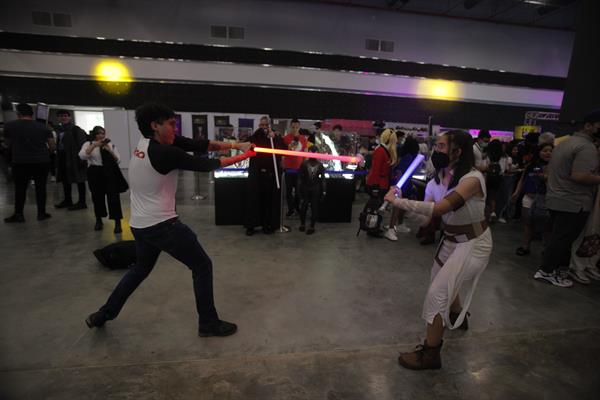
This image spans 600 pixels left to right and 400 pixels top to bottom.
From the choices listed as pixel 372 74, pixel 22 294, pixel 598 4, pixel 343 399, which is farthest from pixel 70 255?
pixel 372 74

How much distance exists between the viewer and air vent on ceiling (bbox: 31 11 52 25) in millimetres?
11789

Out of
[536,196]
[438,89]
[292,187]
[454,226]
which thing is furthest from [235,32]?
[454,226]

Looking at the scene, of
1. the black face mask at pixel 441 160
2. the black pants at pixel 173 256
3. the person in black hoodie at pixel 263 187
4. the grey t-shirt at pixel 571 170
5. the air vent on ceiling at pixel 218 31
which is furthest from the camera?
the air vent on ceiling at pixel 218 31

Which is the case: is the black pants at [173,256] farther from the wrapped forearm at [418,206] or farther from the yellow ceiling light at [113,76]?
the yellow ceiling light at [113,76]

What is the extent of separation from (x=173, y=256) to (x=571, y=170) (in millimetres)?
4234

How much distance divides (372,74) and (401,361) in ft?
42.4

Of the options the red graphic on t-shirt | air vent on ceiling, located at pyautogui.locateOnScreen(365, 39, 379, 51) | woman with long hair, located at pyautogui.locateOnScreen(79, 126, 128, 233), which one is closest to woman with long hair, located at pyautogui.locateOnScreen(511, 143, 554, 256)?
the red graphic on t-shirt

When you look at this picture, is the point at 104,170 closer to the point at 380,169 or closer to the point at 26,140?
the point at 26,140

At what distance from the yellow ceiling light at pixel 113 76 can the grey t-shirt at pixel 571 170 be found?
43.7 feet

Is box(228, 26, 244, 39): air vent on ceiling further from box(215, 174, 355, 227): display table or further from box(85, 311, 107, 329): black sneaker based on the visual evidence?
box(85, 311, 107, 329): black sneaker

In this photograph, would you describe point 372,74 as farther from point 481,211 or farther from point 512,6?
point 481,211

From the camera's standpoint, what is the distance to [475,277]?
2.47 m

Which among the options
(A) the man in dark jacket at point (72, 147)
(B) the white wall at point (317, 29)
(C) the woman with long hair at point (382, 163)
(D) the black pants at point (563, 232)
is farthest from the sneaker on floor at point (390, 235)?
(B) the white wall at point (317, 29)

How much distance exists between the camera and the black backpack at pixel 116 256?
3.94 metres
